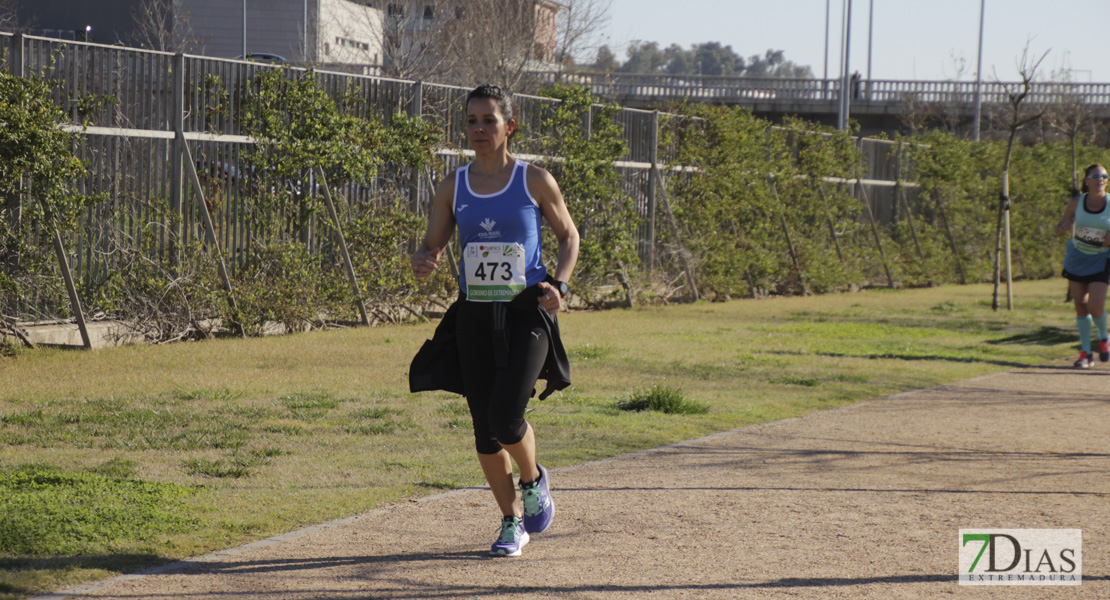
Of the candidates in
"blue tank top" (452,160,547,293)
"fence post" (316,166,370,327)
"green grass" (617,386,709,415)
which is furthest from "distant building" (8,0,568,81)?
"blue tank top" (452,160,547,293)

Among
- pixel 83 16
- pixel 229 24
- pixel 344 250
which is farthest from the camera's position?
pixel 229 24

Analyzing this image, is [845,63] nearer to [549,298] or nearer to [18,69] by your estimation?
[18,69]

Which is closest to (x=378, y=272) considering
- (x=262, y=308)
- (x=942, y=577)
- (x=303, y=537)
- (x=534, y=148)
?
(x=262, y=308)

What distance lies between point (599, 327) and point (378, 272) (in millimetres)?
2804

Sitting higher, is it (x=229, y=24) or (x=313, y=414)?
(x=229, y=24)

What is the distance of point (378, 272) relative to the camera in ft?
49.2

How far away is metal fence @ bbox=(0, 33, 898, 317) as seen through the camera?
11.7 metres

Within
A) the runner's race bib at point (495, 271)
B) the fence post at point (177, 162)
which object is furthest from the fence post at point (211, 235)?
the runner's race bib at point (495, 271)

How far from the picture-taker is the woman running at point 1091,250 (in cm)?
1267

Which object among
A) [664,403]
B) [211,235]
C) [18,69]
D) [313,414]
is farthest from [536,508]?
[211,235]

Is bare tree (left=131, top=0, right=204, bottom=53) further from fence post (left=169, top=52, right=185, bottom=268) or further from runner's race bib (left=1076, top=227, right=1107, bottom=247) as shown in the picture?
runner's race bib (left=1076, top=227, right=1107, bottom=247)

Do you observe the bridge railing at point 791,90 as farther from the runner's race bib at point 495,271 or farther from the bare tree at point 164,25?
the runner's race bib at point 495,271

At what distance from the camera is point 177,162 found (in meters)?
12.9

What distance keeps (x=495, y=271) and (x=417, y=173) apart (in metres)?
10.7
